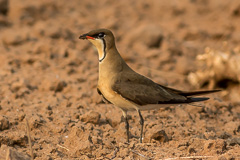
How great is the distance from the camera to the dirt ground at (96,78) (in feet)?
14.0

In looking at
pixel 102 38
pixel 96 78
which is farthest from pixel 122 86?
pixel 96 78

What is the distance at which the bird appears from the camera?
14.8 feet

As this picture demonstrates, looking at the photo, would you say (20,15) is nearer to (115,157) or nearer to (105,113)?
(105,113)

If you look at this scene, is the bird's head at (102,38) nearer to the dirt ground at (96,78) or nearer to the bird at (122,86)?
the bird at (122,86)

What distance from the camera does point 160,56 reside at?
8156 mm

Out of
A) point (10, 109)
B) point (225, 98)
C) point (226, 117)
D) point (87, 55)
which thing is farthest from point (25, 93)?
point (225, 98)

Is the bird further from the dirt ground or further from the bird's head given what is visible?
the dirt ground

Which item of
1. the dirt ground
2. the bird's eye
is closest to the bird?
the bird's eye

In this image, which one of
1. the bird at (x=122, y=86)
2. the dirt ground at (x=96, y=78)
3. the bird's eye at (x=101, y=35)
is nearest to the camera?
the dirt ground at (x=96, y=78)

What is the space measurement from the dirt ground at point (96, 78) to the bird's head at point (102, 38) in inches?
33.9

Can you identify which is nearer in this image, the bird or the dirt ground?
the dirt ground

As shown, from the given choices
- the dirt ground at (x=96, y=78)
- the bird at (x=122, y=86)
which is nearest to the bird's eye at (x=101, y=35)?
the bird at (x=122, y=86)

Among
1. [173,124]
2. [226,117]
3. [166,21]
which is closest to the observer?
[173,124]

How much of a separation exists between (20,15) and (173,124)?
5210 mm
